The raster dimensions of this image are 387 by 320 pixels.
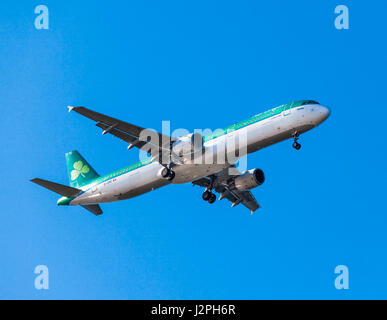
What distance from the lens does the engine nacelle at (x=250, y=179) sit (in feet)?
191

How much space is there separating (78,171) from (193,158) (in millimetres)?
15452

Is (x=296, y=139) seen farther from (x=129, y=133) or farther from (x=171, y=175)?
(x=129, y=133)

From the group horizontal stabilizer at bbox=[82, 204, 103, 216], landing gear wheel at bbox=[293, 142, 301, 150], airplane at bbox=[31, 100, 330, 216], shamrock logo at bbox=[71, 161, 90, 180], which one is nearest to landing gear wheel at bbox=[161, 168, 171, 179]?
airplane at bbox=[31, 100, 330, 216]

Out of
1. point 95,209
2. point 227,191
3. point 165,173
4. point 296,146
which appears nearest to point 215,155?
point 165,173

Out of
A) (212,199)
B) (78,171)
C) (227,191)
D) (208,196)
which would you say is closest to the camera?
(208,196)

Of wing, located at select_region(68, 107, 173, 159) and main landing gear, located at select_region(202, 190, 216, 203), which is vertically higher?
wing, located at select_region(68, 107, 173, 159)

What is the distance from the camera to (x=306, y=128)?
160ft

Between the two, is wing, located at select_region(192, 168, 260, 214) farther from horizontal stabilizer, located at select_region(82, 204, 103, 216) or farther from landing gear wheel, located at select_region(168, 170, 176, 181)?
horizontal stabilizer, located at select_region(82, 204, 103, 216)

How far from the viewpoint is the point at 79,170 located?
62688mm

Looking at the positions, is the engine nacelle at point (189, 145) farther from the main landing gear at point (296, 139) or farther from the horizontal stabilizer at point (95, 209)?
the horizontal stabilizer at point (95, 209)

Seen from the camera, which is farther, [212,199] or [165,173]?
[212,199]

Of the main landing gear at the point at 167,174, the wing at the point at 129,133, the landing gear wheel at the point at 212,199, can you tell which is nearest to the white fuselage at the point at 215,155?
the main landing gear at the point at 167,174

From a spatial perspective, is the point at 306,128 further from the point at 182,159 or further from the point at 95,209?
the point at 95,209

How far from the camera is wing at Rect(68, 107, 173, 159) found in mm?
50375
